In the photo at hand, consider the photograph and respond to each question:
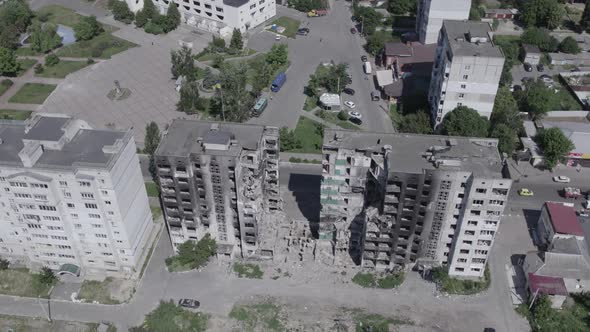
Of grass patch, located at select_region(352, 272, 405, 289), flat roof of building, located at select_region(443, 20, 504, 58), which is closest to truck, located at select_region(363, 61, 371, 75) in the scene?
flat roof of building, located at select_region(443, 20, 504, 58)

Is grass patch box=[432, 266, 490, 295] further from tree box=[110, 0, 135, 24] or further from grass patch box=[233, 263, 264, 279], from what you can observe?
tree box=[110, 0, 135, 24]

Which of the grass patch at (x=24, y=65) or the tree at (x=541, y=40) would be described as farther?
the tree at (x=541, y=40)

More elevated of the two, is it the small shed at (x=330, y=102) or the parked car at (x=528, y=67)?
the parked car at (x=528, y=67)

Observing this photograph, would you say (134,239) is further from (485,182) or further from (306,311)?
(485,182)

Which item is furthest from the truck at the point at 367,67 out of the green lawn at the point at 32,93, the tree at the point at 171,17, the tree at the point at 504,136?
the green lawn at the point at 32,93

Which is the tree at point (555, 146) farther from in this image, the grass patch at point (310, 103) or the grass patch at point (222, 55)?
the grass patch at point (222, 55)

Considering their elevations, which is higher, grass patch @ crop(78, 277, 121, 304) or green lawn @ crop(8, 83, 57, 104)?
green lawn @ crop(8, 83, 57, 104)

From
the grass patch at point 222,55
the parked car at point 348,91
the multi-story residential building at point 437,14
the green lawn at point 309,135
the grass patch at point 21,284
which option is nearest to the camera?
the grass patch at point 21,284

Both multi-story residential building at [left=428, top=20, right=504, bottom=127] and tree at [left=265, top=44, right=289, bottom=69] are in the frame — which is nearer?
multi-story residential building at [left=428, top=20, right=504, bottom=127]
